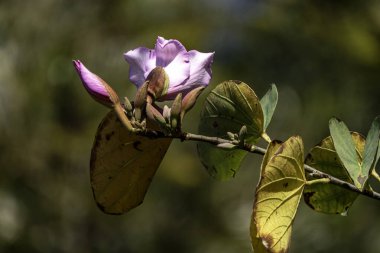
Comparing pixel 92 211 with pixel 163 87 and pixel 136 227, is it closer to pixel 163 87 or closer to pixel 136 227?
pixel 136 227

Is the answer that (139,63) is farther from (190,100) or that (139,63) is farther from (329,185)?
(329,185)

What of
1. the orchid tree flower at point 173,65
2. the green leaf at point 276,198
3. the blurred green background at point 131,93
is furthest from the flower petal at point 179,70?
the blurred green background at point 131,93

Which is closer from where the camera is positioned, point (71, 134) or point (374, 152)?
point (374, 152)

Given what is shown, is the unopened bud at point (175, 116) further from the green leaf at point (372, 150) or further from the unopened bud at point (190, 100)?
the green leaf at point (372, 150)

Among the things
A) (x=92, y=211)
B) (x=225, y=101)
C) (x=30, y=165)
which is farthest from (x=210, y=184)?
(x=225, y=101)

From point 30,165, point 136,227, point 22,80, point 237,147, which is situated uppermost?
point 237,147

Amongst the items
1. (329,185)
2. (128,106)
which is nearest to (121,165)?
(128,106)

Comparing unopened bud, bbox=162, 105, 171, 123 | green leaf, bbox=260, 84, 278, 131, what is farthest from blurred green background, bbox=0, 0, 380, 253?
unopened bud, bbox=162, 105, 171, 123
